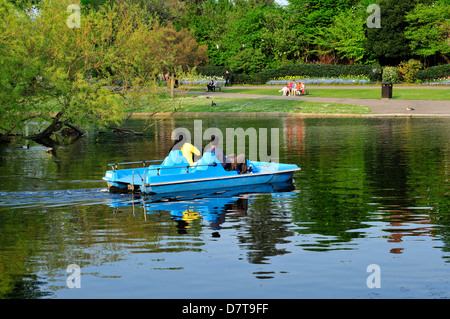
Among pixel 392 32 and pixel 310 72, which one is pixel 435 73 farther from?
pixel 310 72

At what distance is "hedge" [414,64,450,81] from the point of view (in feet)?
229

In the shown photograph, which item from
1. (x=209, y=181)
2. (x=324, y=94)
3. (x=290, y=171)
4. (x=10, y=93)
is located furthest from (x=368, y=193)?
(x=324, y=94)

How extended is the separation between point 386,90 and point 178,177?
130ft

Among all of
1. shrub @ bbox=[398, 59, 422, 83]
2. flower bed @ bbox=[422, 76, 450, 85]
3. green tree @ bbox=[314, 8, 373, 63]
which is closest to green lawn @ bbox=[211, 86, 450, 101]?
flower bed @ bbox=[422, 76, 450, 85]

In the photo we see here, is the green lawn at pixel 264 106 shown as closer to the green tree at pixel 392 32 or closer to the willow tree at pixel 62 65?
the willow tree at pixel 62 65

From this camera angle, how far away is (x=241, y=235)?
14.7 meters

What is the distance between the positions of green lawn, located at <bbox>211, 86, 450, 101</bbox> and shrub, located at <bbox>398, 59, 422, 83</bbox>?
26.8 feet

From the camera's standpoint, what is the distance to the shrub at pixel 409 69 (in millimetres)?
72062

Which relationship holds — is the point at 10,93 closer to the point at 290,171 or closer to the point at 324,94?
the point at 290,171

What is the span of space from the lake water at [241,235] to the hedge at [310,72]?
1867 inches

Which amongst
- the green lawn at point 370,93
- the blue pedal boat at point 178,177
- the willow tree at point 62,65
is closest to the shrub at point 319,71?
the green lawn at point 370,93
